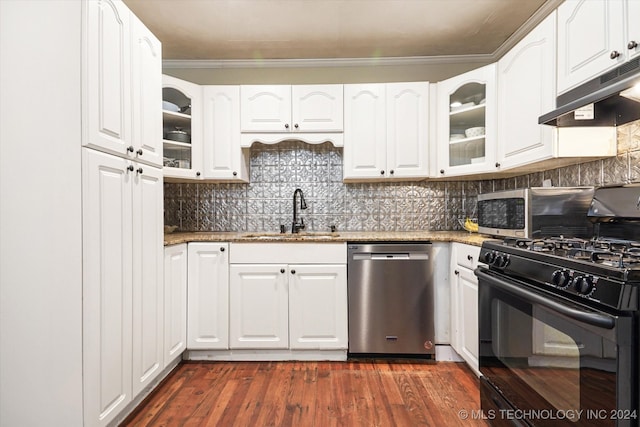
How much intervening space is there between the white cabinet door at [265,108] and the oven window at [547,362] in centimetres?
200

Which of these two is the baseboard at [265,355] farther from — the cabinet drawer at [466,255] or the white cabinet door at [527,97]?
the white cabinet door at [527,97]

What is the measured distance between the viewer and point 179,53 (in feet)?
9.84

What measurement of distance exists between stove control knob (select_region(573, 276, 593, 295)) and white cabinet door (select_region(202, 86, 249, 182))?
2.34m

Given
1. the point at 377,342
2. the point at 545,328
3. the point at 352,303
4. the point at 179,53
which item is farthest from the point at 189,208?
the point at 545,328

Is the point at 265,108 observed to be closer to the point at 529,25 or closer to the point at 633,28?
the point at 529,25

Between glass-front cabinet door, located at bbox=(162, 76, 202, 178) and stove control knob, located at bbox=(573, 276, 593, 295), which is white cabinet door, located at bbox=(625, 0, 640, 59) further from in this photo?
glass-front cabinet door, located at bbox=(162, 76, 202, 178)

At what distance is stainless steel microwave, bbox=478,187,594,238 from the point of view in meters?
1.83

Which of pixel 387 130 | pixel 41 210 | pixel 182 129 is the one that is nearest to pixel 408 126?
pixel 387 130

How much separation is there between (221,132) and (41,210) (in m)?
1.59

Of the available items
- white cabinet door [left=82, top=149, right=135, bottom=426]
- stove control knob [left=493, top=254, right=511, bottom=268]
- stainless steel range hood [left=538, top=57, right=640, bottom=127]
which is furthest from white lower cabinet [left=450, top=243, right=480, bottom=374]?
white cabinet door [left=82, top=149, right=135, bottom=426]

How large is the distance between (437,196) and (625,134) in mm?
1480

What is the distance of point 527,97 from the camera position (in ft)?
6.55

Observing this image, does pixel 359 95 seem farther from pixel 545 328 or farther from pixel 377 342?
pixel 545 328

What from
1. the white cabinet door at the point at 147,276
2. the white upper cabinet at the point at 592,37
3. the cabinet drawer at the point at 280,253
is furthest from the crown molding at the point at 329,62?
the cabinet drawer at the point at 280,253
